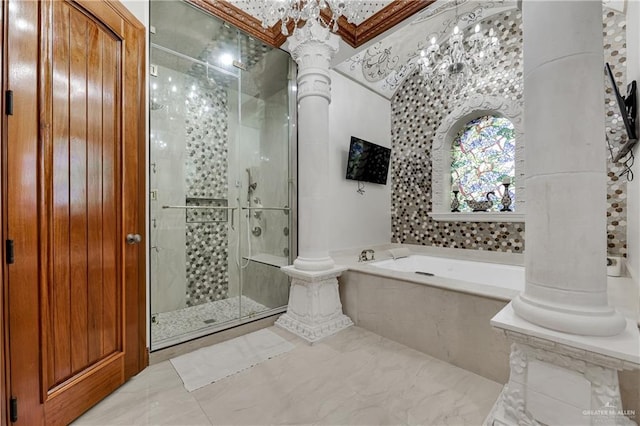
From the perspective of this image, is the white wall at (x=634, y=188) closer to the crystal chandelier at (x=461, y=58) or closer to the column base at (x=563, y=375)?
the crystal chandelier at (x=461, y=58)

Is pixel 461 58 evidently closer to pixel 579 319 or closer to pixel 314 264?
pixel 314 264

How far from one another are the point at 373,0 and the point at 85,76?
222 centimetres

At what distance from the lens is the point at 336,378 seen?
1.63 metres

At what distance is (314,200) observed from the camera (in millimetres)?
2367

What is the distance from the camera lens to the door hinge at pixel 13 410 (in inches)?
42.9

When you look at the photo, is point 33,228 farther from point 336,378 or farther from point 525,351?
point 525,351

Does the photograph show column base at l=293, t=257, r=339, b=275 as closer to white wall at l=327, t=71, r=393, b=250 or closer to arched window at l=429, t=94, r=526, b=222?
white wall at l=327, t=71, r=393, b=250

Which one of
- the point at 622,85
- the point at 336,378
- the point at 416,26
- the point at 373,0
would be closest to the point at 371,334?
the point at 336,378

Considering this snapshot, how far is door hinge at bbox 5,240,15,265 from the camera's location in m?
1.09

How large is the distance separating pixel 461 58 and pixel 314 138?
1.68m

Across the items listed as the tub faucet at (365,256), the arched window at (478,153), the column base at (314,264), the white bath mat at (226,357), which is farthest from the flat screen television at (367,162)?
the white bath mat at (226,357)

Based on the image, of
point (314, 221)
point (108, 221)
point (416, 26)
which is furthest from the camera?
point (416, 26)

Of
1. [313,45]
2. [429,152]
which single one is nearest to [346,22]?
[313,45]

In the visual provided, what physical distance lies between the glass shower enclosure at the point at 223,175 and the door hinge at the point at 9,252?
1.26m
